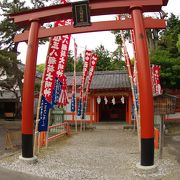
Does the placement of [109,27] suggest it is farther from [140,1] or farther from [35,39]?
[35,39]

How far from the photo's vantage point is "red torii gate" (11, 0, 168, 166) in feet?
28.1

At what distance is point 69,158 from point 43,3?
23038 mm

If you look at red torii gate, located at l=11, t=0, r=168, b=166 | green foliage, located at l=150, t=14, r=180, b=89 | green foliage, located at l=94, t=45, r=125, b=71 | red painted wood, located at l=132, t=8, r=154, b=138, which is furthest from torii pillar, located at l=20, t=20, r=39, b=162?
green foliage, located at l=94, t=45, r=125, b=71

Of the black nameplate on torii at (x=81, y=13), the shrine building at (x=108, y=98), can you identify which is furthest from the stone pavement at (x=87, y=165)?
the shrine building at (x=108, y=98)

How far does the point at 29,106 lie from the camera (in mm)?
9711

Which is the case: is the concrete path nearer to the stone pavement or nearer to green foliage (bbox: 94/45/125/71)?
the stone pavement

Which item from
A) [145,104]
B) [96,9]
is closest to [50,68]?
[96,9]

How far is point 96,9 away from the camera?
30.9 ft

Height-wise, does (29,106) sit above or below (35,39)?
below

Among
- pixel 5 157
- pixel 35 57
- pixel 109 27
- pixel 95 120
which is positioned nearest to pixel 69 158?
pixel 5 157

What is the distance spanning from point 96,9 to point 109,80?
1733 cm

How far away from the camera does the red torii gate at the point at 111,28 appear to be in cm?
858

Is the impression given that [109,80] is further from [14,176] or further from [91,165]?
[14,176]

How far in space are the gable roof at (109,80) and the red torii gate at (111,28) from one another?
14295 millimetres
